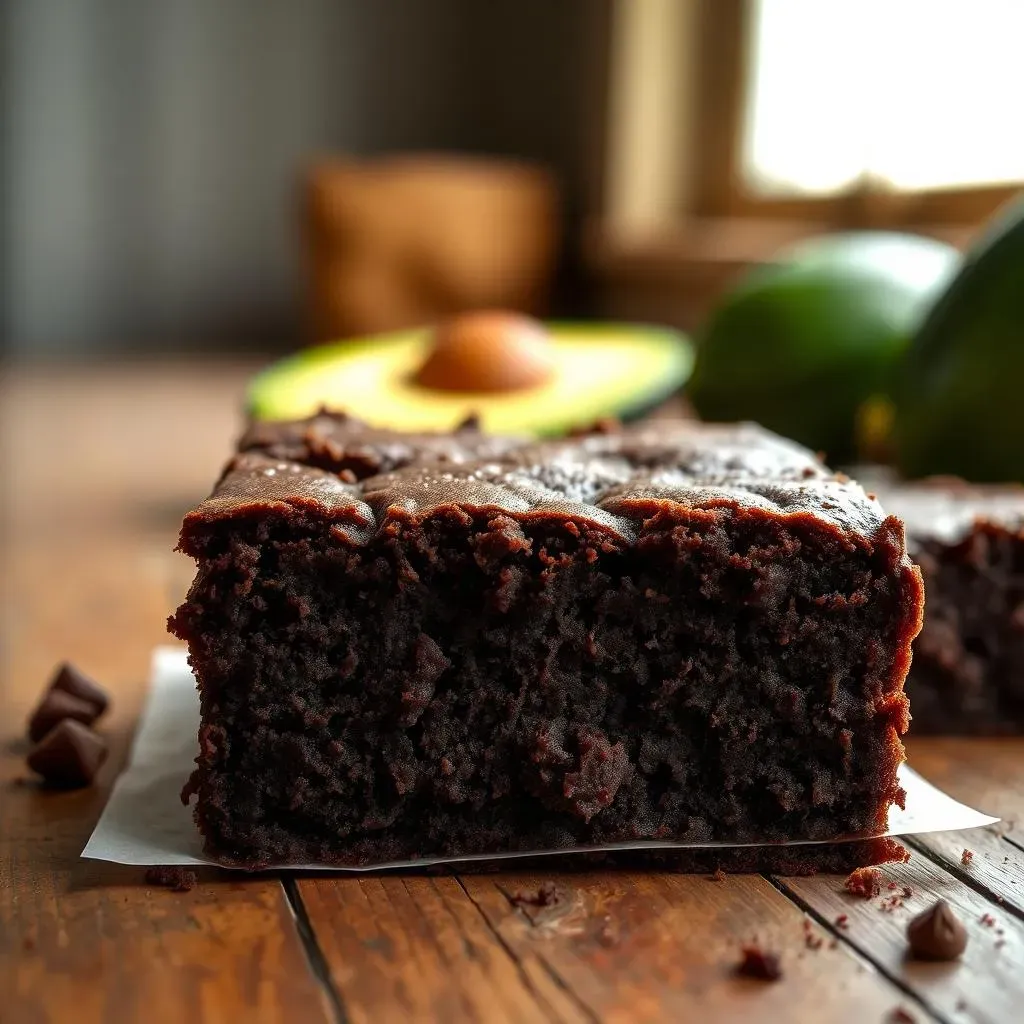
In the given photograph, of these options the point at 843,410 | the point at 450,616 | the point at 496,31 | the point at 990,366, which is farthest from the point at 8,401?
the point at 450,616

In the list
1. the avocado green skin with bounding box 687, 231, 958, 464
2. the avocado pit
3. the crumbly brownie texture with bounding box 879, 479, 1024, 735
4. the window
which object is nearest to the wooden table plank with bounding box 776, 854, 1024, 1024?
the crumbly brownie texture with bounding box 879, 479, 1024, 735

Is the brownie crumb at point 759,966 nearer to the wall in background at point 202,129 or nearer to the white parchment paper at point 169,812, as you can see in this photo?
the white parchment paper at point 169,812

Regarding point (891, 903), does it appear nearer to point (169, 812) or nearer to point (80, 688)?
point (169, 812)

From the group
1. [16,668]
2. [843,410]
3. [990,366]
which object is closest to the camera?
[16,668]

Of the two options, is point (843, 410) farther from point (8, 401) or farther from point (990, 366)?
point (8, 401)

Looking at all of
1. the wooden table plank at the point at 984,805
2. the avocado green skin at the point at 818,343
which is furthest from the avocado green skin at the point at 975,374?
the wooden table plank at the point at 984,805

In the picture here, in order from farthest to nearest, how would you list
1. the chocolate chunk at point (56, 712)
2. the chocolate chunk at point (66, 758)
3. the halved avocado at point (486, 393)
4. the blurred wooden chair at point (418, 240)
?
the blurred wooden chair at point (418, 240) → the halved avocado at point (486, 393) → the chocolate chunk at point (56, 712) → the chocolate chunk at point (66, 758)

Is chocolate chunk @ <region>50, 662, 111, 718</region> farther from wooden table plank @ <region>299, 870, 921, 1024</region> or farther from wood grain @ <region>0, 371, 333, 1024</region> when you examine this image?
wooden table plank @ <region>299, 870, 921, 1024</region>
